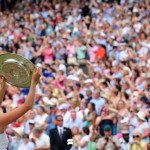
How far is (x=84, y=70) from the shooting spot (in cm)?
1698

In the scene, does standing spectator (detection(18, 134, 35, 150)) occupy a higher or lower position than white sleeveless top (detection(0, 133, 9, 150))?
higher

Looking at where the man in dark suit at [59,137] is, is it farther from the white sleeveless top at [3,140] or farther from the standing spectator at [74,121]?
the white sleeveless top at [3,140]

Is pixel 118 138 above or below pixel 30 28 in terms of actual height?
below

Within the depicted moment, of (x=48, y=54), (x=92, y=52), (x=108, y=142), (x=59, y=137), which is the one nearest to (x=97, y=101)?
(x=59, y=137)

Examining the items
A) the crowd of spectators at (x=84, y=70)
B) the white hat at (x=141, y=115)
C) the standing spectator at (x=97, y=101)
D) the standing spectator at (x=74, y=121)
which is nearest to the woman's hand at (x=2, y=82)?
the crowd of spectators at (x=84, y=70)

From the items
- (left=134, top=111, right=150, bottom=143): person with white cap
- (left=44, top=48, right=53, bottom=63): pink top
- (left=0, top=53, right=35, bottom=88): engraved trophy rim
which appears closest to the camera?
(left=0, top=53, right=35, bottom=88): engraved trophy rim

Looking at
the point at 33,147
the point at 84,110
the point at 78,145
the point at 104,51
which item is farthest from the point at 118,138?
the point at 104,51

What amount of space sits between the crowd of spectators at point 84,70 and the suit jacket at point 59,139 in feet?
0.50

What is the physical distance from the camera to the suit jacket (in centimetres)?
922

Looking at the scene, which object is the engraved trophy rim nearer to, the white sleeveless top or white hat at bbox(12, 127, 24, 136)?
the white sleeveless top

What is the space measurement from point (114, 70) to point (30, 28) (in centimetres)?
734

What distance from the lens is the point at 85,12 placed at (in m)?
21.7

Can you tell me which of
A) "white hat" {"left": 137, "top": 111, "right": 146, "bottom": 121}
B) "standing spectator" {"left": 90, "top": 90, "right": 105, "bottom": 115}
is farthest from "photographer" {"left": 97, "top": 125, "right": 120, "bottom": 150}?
"standing spectator" {"left": 90, "top": 90, "right": 105, "bottom": 115}

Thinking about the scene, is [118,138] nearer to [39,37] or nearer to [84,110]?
[84,110]
